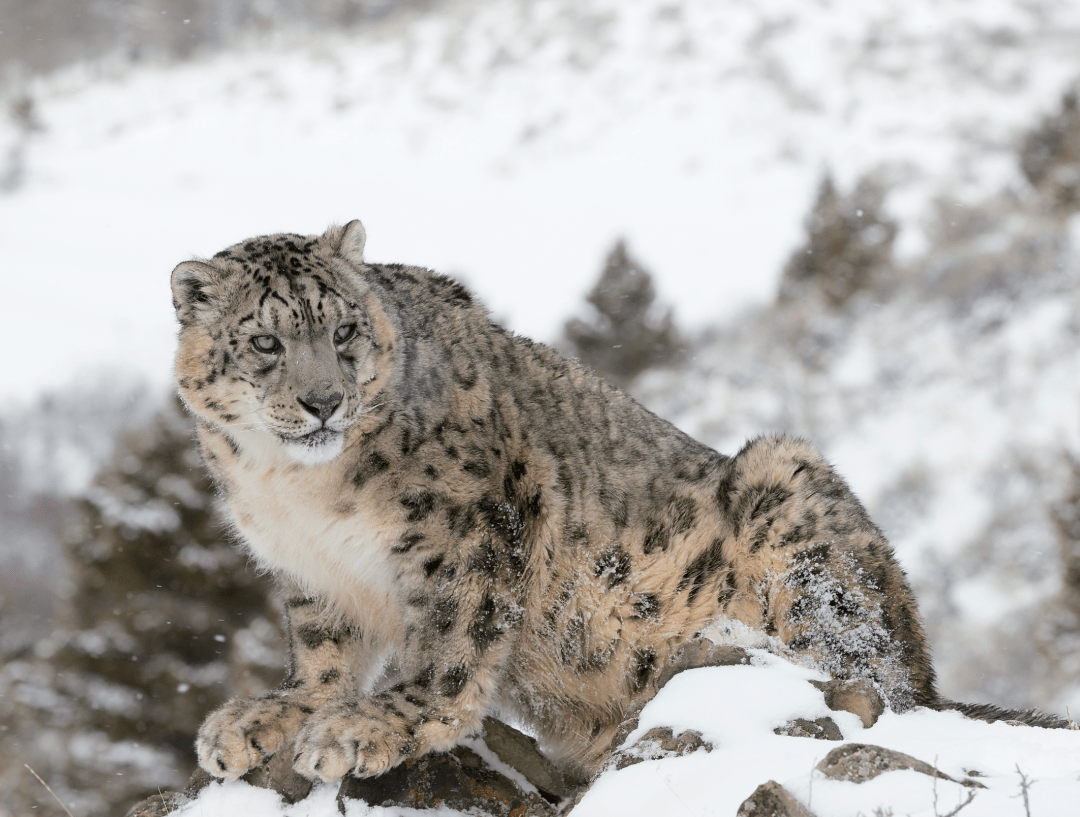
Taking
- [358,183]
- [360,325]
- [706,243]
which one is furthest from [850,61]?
[360,325]

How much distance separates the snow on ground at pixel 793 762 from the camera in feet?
10.2

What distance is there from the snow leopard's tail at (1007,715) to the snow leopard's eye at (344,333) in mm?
3516

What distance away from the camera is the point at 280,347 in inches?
192

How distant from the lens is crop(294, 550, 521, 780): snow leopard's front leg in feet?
15.1

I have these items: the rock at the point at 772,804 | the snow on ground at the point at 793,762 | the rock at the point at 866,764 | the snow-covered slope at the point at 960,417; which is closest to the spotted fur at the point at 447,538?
the snow on ground at the point at 793,762

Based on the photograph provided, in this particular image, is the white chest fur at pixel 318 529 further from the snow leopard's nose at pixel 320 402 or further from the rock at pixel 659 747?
the rock at pixel 659 747

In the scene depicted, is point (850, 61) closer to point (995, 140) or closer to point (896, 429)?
point (995, 140)

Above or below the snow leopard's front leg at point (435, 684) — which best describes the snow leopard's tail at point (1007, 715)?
above

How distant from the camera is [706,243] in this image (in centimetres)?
5616

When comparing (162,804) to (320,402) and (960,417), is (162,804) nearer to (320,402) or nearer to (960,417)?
(320,402)

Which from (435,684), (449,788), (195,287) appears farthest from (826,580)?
(195,287)

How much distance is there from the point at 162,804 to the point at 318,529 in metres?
1.66

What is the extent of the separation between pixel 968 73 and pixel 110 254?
72784 mm

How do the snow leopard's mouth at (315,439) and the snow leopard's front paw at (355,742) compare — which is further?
the snow leopard's mouth at (315,439)
